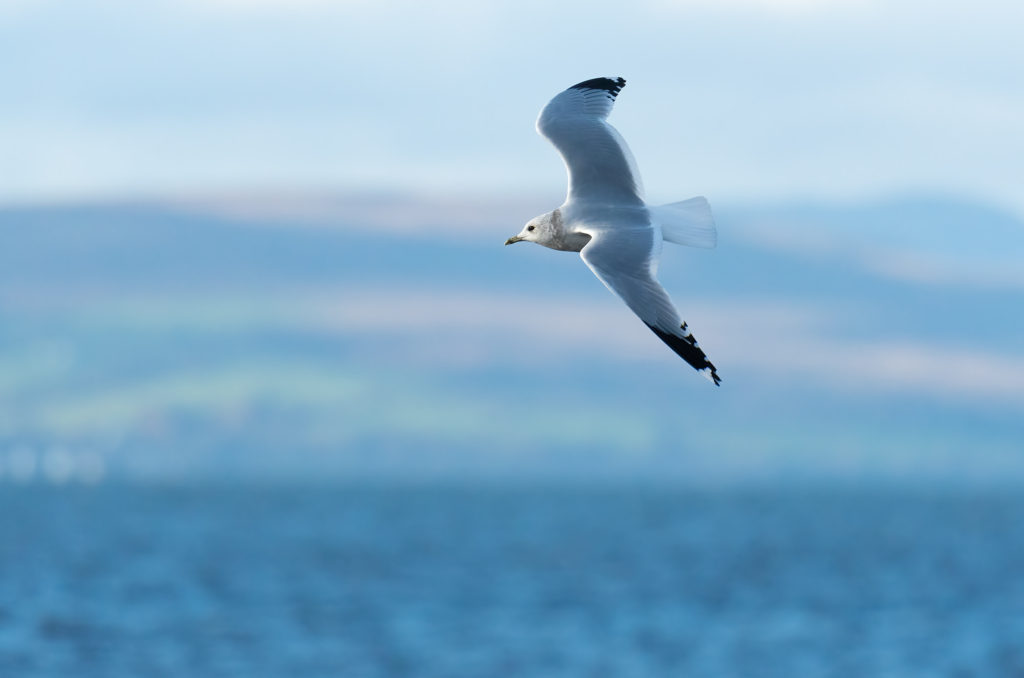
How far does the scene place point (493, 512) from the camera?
16438 cm

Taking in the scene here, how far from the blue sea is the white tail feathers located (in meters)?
34.3

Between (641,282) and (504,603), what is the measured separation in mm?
55038

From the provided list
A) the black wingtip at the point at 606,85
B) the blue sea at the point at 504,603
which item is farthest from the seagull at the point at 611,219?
the blue sea at the point at 504,603

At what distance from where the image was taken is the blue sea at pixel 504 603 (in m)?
45.2

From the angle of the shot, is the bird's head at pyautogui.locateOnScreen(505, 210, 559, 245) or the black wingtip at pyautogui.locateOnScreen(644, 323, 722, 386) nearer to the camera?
the black wingtip at pyautogui.locateOnScreen(644, 323, 722, 386)

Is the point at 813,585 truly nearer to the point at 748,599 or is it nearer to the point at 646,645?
the point at 748,599

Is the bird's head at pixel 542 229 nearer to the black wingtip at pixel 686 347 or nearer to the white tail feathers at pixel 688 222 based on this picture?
the white tail feathers at pixel 688 222

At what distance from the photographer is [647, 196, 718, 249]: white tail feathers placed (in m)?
8.55

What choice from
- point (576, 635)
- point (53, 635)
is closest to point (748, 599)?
point (576, 635)

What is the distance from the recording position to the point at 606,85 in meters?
9.78

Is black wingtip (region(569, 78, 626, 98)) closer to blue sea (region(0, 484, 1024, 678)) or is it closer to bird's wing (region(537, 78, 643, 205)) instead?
bird's wing (region(537, 78, 643, 205))

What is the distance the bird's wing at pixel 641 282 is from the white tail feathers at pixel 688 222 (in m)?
0.34

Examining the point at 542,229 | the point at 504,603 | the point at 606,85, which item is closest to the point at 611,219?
the point at 542,229

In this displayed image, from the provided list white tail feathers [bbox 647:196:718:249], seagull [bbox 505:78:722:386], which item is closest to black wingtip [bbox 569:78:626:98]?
seagull [bbox 505:78:722:386]
